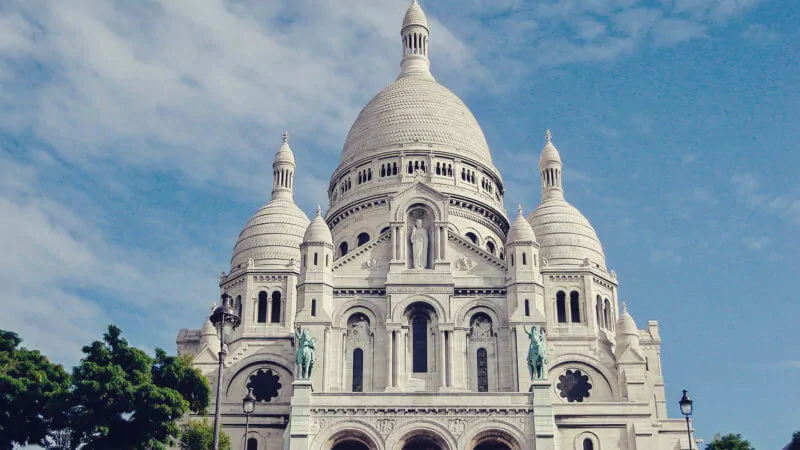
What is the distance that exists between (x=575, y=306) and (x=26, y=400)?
32316 mm

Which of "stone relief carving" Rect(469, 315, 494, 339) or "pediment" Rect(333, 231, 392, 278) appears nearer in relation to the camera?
"stone relief carving" Rect(469, 315, 494, 339)

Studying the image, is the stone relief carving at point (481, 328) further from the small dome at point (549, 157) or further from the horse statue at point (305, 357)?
the small dome at point (549, 157)

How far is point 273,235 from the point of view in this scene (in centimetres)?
7000

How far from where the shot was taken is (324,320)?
5816 centimetres

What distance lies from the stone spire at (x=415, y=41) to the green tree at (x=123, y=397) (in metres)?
40.8

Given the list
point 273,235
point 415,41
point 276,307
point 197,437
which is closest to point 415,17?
point 415,41

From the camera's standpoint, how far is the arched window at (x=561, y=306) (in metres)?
65.4

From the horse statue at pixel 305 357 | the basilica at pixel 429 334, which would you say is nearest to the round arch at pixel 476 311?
the basilica at pixel 429 334

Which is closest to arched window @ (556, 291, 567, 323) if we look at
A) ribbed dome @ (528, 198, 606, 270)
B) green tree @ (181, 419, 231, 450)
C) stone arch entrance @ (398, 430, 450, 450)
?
ribbed dome @ (528, 198, 606, 270)

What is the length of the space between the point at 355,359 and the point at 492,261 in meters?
9.37

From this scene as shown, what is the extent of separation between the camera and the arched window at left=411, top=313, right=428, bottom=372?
58.7 m

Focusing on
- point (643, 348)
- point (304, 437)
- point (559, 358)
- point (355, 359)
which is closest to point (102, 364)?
point (304, 437)

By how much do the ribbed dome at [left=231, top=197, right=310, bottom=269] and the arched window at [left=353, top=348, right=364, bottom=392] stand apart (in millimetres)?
11547

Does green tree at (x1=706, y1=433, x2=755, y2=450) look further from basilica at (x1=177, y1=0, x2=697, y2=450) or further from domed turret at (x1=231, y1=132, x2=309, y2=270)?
domed turret at (x1=231, y1=132, x2=309, y2=270)
